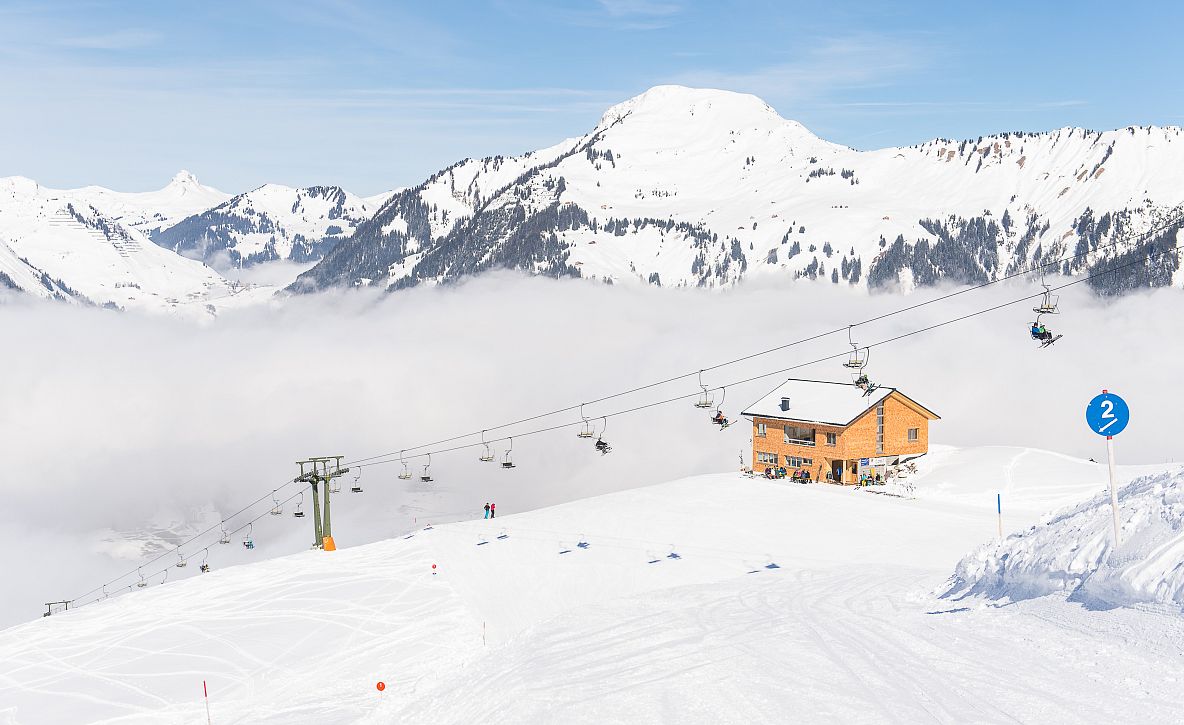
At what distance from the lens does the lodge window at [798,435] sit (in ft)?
224

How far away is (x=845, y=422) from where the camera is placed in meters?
65.8

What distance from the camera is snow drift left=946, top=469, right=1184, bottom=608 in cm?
1557

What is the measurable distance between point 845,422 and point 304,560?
41147mm

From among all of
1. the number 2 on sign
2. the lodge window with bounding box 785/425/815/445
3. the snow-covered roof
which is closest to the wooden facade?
the lodge window with bounding box 785/425/815/445

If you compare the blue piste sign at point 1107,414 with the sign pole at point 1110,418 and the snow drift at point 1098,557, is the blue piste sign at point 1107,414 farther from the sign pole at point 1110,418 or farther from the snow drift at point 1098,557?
the snow drift at point 1098,557

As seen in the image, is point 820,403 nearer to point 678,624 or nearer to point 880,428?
point 880,428

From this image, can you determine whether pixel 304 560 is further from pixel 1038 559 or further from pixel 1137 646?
pixel 1137 646

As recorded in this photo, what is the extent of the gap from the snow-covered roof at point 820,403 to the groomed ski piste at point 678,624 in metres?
14.9

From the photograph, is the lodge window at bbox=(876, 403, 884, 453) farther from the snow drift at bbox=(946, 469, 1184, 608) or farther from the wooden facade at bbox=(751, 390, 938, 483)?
the snow drift at bbox=(946, 469, 1184, 608)

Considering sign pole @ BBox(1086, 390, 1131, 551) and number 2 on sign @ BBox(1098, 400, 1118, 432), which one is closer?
sign pole @ BBox(1086, 390, 1131, 551)

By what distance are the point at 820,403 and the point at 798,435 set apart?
10.9ft

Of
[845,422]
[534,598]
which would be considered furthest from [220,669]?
[845,422]

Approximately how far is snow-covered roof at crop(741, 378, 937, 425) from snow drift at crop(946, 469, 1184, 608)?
44.8m

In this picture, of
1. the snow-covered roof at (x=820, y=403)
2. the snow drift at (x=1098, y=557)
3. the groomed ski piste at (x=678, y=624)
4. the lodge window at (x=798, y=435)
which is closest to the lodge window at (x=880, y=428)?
the snow-covered roof at (x=820, y=403)
